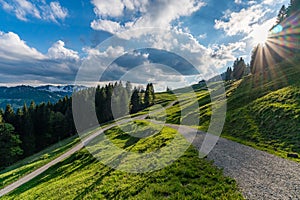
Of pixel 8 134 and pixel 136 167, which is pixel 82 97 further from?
pixel 136 167

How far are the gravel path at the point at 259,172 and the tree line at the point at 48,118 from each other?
59783 millimetres

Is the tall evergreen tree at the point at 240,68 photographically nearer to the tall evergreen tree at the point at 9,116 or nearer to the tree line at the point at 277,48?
the tree line at the point at 277,48

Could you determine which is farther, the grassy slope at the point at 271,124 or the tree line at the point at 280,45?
the tree line at the point at 280,45

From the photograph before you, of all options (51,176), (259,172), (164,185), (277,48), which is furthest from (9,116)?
(277,48)

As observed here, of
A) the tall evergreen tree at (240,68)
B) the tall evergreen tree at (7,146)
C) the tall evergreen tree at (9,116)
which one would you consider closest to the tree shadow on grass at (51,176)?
the tall evergreen tree at (7,146)

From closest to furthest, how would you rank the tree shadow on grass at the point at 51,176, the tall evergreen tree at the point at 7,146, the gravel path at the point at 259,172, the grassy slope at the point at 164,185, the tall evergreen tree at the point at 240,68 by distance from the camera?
the gravel path at the point at 259,172, the grassy slope at the point at 164,185, the tree shadow on grass at the point at 51,176, the tall evergreen tree at the point at 7,146, the tall evergreen tree at the point at 240,68

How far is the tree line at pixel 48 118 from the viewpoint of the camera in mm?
50594

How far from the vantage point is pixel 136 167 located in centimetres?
1530

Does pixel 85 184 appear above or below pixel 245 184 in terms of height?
below

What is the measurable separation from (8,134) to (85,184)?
5100cm

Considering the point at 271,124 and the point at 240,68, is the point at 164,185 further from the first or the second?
the point at 240,68

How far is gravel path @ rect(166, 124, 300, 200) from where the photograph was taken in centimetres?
945

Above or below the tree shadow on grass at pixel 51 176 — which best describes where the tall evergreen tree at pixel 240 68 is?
above

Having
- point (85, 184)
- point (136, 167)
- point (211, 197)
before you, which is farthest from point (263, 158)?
point (85, 184)
